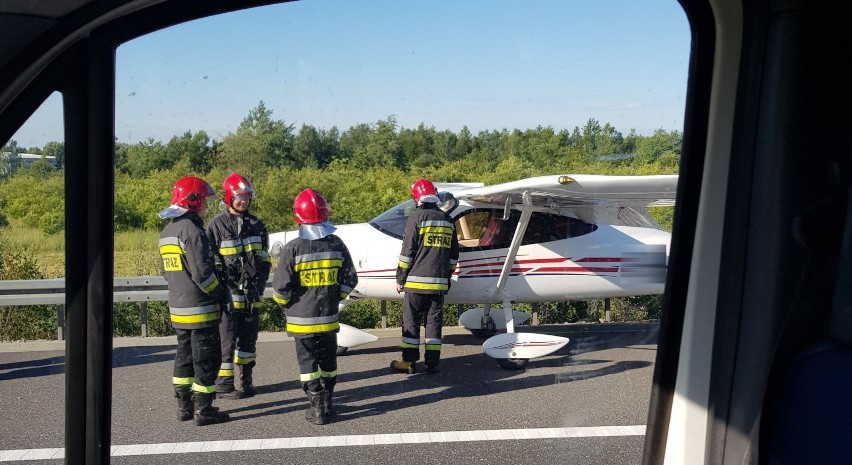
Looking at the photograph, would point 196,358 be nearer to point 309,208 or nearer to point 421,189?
point 309,208

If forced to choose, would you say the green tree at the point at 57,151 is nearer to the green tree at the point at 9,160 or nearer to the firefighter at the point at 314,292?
the green tree at the point at 9,160

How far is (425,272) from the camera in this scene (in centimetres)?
330

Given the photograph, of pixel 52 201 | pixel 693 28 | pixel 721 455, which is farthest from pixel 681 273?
pixel 52 201

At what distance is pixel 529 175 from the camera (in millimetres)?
1833

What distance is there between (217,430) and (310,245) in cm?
48

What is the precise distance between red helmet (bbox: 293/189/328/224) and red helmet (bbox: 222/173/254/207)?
0.11 meters

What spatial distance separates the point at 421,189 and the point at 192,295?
585 millimetres

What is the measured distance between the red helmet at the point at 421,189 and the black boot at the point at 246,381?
21.8 inches

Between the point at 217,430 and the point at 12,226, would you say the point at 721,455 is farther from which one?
the point at 12,226

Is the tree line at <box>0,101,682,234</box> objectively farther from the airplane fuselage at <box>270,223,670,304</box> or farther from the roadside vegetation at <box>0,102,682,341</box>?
the airplane fuselage at <box>270,223,670,304</box>

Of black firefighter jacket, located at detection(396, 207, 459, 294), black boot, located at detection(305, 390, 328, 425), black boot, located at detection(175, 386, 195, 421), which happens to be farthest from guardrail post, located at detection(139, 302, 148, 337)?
black firefighter jacket, located at detection(396, 207, 459, 294)

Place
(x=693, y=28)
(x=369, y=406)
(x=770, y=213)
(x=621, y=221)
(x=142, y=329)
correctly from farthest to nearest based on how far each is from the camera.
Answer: (x=621, y=221)
(x=369, y=406)
(x=693, y=28)
(x=770, y=213)
(x=142, y=329)

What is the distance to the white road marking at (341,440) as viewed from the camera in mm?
1581

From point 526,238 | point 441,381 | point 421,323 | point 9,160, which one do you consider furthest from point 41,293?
point 526,238
